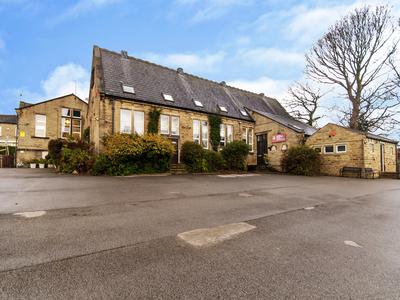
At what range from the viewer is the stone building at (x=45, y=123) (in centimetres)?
1989

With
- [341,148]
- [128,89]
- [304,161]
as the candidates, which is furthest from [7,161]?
[341,148]

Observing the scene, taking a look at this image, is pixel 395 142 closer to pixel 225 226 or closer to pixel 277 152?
pixel 277 152

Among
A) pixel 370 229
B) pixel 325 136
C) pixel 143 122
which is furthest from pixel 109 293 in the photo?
pixel 325 136

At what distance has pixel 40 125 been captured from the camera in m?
20.9

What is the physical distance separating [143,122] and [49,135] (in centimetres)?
1363

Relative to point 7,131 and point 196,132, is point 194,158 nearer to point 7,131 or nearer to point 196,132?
point 196,132

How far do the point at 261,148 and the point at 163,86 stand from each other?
10.5 meters

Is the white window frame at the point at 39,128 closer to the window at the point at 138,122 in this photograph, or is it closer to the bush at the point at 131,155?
the bush at the point at 131,155

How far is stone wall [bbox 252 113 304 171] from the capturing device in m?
16.1

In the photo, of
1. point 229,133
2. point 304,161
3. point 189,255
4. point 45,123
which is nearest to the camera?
point 189,255

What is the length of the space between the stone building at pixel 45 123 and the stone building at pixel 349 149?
2276 cm

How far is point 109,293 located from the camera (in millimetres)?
1678

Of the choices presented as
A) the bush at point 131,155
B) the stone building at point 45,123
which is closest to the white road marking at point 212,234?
the bush at point 131,155

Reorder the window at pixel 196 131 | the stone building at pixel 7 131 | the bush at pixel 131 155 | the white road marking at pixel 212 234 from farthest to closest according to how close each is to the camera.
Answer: the stone building at pixel 7 131
the window at pixel 196 131
the bush at pixel 131 155
the white road marking at pixel 212 234
